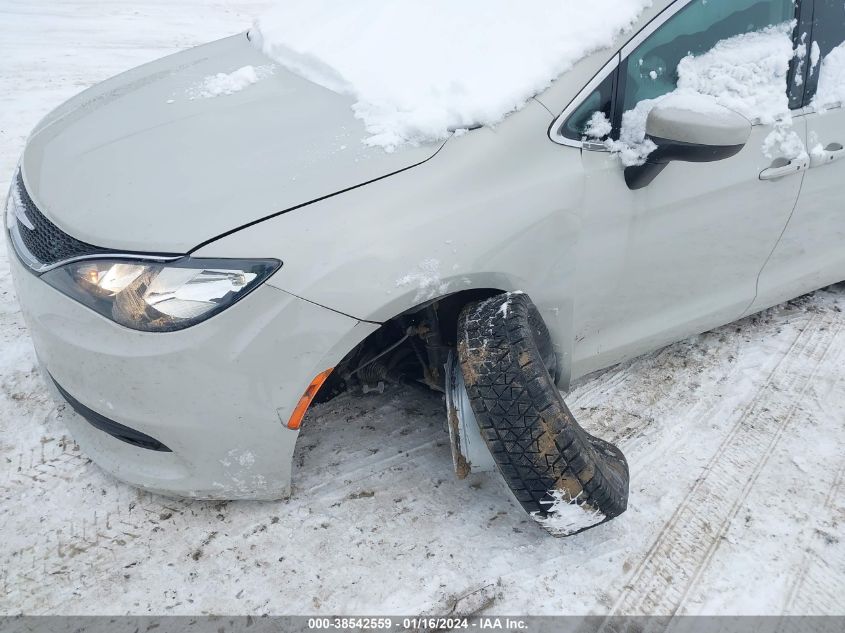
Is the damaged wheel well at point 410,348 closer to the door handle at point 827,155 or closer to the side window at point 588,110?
the side window at point 588,110

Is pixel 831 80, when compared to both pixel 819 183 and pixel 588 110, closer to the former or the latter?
pixel 819 183

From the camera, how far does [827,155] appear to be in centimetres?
259

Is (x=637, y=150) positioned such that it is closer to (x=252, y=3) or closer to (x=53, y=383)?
(x=53, y=383)

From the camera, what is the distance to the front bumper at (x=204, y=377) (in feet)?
5.90

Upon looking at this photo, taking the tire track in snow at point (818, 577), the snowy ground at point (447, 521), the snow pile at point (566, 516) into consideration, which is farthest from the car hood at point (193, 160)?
the tire track in snow at point (818, 577)

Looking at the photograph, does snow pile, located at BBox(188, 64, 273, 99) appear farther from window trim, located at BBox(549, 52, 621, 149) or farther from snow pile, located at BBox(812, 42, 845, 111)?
snow pile, located at BBox(812, 42, 845, 111)

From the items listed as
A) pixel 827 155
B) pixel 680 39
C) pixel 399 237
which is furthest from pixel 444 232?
pixel 827 155

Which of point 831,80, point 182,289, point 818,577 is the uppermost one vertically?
point 831,80

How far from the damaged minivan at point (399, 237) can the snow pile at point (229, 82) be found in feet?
0.04

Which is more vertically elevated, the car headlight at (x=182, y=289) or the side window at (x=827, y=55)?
the side window at (x=827, y=55)

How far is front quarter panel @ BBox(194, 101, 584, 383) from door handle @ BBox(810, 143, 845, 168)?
1.08 meters

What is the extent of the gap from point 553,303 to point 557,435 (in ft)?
1.55

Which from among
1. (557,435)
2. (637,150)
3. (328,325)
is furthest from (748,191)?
(328,325)

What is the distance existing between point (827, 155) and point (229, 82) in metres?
2.21
